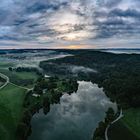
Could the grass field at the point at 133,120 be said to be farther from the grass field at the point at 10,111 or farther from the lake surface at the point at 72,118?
the grass field at the point at 10,111

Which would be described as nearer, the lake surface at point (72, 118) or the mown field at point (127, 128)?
the mown field at point (127, 128)

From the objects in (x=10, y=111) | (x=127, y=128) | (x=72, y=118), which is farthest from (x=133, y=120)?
(x=10, y=111)

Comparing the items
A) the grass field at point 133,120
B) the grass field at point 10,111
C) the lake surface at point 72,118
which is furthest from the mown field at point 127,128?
the grass field at point 10,111

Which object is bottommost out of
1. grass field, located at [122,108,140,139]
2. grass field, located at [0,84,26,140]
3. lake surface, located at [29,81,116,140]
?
lake surface, located at [29,81,116,140]

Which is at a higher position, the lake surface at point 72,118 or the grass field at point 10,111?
the grass field at point 10,111

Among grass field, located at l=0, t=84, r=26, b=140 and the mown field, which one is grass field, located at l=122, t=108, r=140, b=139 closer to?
the mown field

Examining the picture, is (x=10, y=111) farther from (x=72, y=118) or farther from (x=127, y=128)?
(x=127, y=128)

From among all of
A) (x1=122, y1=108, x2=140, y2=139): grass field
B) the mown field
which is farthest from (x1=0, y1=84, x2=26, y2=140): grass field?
(x1=122, y1=108, x2=140, y2=139): grass field

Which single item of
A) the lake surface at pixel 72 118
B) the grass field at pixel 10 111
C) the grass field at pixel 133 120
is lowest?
the lake surface at pixel 72 118
